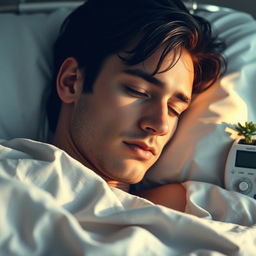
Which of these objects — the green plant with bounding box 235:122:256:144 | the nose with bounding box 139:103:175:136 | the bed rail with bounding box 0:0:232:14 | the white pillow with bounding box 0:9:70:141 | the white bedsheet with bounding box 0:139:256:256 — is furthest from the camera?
the bed rail with bounding box 0:0:232:14

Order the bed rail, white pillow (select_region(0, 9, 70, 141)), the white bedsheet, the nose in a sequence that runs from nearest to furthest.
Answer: the white bedsheet → the nose → white pillow (select_region(0, 9, 70, 141)) → the bed rail

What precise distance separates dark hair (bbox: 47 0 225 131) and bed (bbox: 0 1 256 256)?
0.16 ft

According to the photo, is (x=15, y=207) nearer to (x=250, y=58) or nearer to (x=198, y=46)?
(x=198, y=46)

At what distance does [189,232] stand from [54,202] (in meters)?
0.25

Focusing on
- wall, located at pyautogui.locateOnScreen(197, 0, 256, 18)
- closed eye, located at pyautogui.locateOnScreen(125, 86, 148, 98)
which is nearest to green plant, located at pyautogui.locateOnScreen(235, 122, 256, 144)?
closed eye, located at pyautogui.locateOnScreen(125, 86, 148, 98)

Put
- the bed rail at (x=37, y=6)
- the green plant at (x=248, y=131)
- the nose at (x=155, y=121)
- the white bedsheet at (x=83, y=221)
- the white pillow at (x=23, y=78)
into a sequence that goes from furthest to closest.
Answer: the bed rail at (x=37, y=6)
the white pillow at (x=23, y=78)
the green plant at (x=248, y=131)
the nose at (x=155, y=121)
the white bedsheet at (x=83, y=221)

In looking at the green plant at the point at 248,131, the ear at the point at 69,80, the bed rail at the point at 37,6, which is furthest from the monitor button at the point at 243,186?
the bed rail at the point at 37,6

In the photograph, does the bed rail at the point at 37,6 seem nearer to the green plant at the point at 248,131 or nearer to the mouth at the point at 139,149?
the green plant at the point at 248,131

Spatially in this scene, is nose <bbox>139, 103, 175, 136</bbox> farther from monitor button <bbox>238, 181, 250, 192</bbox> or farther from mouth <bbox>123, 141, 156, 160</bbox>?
monitor button <bbox>238, 181, 250, 192</bbox>

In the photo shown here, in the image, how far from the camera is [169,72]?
3.96ft

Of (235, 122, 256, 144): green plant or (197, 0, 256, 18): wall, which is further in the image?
(197, 0, 256, 18): wall

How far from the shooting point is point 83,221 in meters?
0.98

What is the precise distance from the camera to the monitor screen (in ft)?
4.09

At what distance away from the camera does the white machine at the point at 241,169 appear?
1228 millimetres
